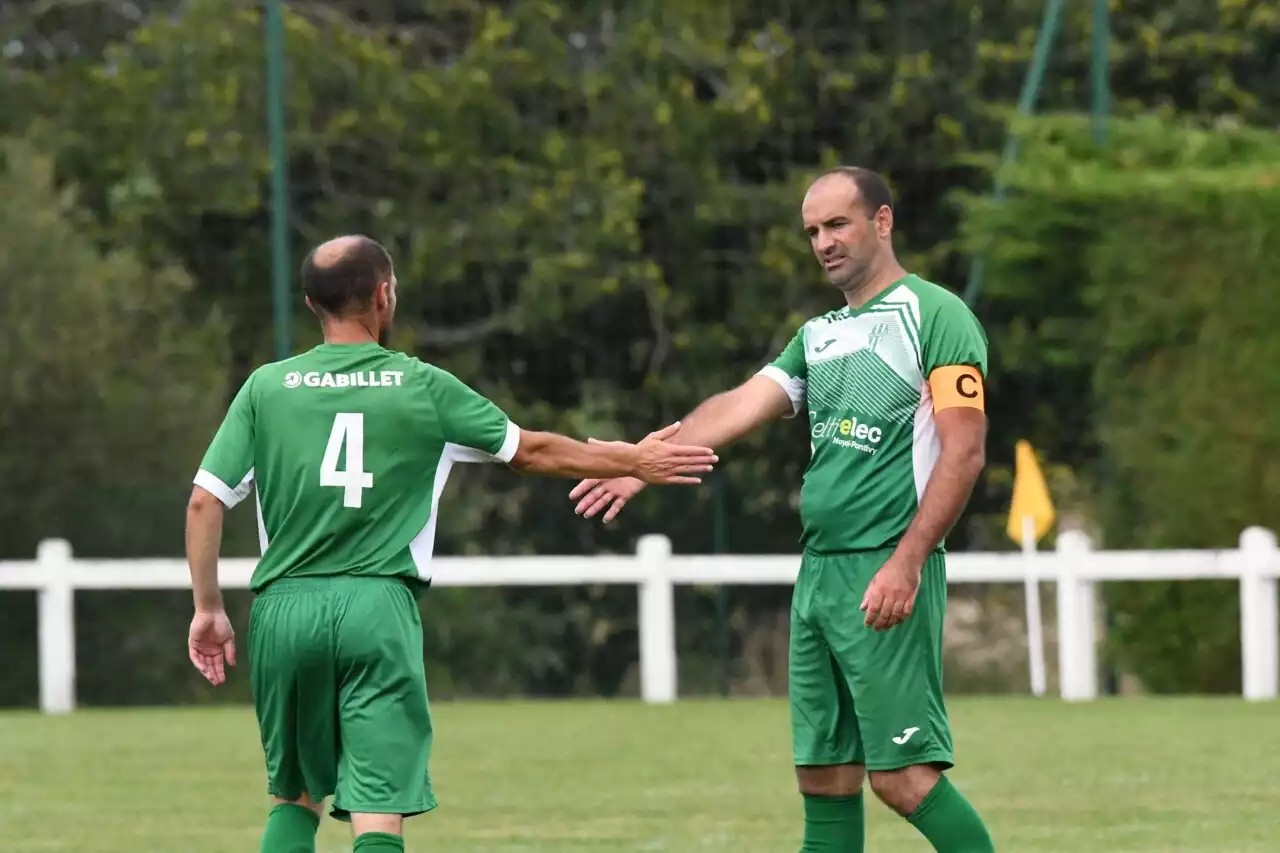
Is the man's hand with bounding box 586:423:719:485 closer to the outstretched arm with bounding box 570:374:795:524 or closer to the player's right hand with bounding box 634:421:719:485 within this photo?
the player's right hand with bounding box 634:421:719:485

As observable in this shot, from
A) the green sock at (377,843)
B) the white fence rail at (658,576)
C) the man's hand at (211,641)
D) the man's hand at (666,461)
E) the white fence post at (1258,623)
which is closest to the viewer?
the green sock at (377,843)

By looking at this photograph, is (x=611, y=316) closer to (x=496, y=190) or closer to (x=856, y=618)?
(x=496, y=190)

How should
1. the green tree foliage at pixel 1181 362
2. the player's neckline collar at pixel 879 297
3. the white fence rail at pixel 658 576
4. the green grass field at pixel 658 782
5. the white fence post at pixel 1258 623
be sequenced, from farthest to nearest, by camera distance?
1. the green tree foliage at pixel 1181 362
2. the white fence rail at pixel 658 576
3. the white fence post at pixel 1258 623
4. the green grass field at pixel 658 782
5. the player's neckline collar at pixel 879 297

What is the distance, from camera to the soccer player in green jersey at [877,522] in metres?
6.51

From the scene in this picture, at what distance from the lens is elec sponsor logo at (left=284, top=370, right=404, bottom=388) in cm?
629

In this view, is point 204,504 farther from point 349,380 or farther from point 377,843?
point 377,843

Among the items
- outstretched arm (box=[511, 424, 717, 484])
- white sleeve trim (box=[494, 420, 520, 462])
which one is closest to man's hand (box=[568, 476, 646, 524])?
outstretched arm (box=[511, 424, 717, 484])

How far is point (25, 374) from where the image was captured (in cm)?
2088

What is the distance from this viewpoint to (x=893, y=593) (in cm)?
643


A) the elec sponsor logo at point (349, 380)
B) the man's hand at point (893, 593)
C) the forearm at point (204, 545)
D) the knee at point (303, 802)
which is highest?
the elec sponsor logo at point (349, 380)

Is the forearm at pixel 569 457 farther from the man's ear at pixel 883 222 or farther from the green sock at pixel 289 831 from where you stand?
the green sock at pixel 289 831

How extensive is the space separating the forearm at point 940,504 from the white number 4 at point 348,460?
54.0 inches

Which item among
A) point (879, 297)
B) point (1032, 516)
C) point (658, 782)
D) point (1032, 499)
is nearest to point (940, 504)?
point (879, 297)

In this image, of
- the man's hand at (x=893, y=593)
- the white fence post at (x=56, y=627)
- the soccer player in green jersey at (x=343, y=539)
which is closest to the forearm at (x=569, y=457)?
the soccer player in green jersey at (x=343, y=539)
